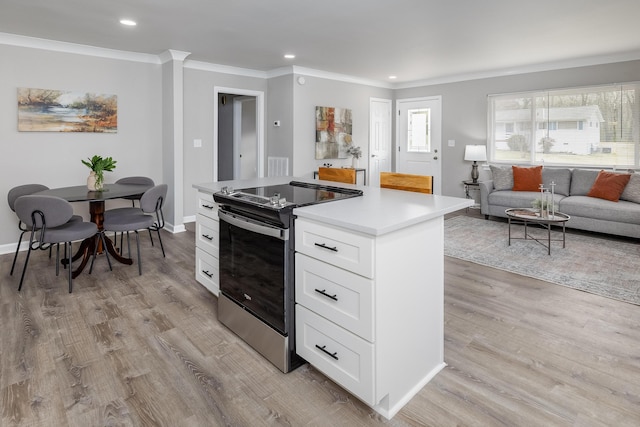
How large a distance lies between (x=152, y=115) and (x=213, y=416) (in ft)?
14.8

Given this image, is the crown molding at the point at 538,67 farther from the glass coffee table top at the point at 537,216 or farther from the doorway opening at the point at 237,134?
the doorway opening at the point at 237,134

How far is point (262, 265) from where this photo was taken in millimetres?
2088

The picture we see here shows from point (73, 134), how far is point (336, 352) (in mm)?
4433

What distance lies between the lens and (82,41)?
4.43 meters

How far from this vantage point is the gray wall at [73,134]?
167 inches

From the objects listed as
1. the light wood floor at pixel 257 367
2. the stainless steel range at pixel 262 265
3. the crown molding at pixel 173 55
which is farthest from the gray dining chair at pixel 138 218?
Answer: the crown molding at pixel 173 55

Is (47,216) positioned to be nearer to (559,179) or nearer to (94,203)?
(94,203)

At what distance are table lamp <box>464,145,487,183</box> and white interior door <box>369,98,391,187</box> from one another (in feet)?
5.34

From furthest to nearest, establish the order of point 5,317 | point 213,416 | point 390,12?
1. point 390,12
2. point 5,317
3. point 213,416

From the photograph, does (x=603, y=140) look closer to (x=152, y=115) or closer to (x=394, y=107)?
(x=394, y=107)

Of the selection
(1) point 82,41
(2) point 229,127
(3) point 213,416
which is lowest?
(3) point 213,416

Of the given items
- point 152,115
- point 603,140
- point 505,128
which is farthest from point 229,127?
point 603,140

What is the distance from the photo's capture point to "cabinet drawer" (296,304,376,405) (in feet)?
5.41

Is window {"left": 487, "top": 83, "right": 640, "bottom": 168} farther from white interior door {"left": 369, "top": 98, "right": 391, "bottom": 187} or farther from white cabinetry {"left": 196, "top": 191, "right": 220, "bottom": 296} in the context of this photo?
white cabinetry {"left": 196, "top": 191, "right": 220, "bottom": 296}
